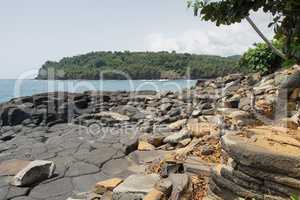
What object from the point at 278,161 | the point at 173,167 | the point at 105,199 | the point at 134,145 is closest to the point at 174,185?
the point at 173,167

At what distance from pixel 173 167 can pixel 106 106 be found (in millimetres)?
13381

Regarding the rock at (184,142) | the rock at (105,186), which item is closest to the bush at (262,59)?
the rock at (184,142)

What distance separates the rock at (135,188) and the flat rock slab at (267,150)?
1.30 metres

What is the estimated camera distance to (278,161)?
327 cm

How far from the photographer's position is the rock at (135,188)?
4.54m

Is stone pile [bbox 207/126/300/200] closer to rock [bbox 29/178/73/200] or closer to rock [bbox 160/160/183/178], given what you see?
rock [bbox 160/160/183/178]

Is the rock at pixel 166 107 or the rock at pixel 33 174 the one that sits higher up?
the rock at pixel 166 107

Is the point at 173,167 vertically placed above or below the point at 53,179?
above

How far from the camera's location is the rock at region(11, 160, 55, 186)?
21.0ft

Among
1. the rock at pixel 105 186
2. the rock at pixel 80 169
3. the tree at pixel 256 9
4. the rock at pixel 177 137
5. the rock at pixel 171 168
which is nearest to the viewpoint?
the tree at pixel 256 9

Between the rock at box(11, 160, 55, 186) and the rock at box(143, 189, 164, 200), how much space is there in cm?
298

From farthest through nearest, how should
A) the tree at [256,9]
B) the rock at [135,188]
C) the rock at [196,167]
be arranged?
the rock at [196,167] < the rock at [135,188] < the tree at [256,9]

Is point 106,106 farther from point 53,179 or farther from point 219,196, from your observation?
point 219,196

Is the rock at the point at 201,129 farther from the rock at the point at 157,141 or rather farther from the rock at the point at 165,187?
the rock at the point at 165,187
